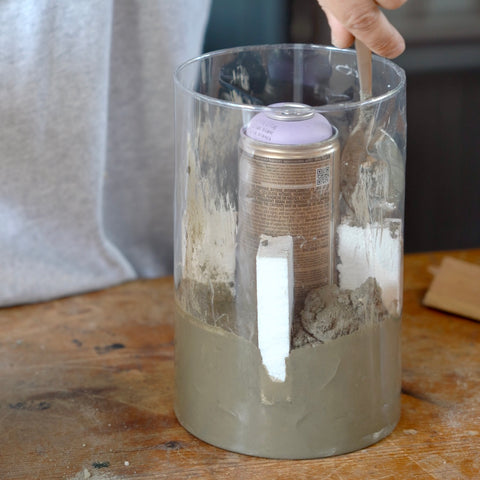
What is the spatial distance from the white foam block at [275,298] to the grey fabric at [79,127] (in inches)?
13.3

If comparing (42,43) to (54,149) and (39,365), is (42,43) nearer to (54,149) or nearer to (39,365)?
(54,149)

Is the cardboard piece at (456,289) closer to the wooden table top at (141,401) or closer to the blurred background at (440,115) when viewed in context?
the wooden table top at (141,401)

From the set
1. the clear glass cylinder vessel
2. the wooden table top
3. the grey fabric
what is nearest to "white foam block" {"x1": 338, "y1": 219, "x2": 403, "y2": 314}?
the clear glass cylinder vessel

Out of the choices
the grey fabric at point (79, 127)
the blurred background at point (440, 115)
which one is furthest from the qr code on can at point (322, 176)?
the blurred background at point (440, 115)

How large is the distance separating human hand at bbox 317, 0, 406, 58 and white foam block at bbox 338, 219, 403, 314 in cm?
12

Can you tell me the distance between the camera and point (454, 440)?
0.60 m

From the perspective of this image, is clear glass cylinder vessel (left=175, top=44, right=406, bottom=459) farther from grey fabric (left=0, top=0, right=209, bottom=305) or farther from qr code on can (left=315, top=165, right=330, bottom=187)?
grey fabric (left=0, top=0, right=209, bottom=305)

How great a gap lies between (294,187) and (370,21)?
0.12 metres

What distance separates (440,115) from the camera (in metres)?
1.60

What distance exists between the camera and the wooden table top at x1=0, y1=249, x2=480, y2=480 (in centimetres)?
58

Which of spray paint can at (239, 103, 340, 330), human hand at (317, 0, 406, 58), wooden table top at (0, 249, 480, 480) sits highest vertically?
human hand at (317, 0, 406, 58)

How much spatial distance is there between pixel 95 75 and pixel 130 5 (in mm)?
92

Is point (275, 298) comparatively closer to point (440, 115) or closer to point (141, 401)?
point (141, 401)

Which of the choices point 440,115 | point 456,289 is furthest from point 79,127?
point 440,115
